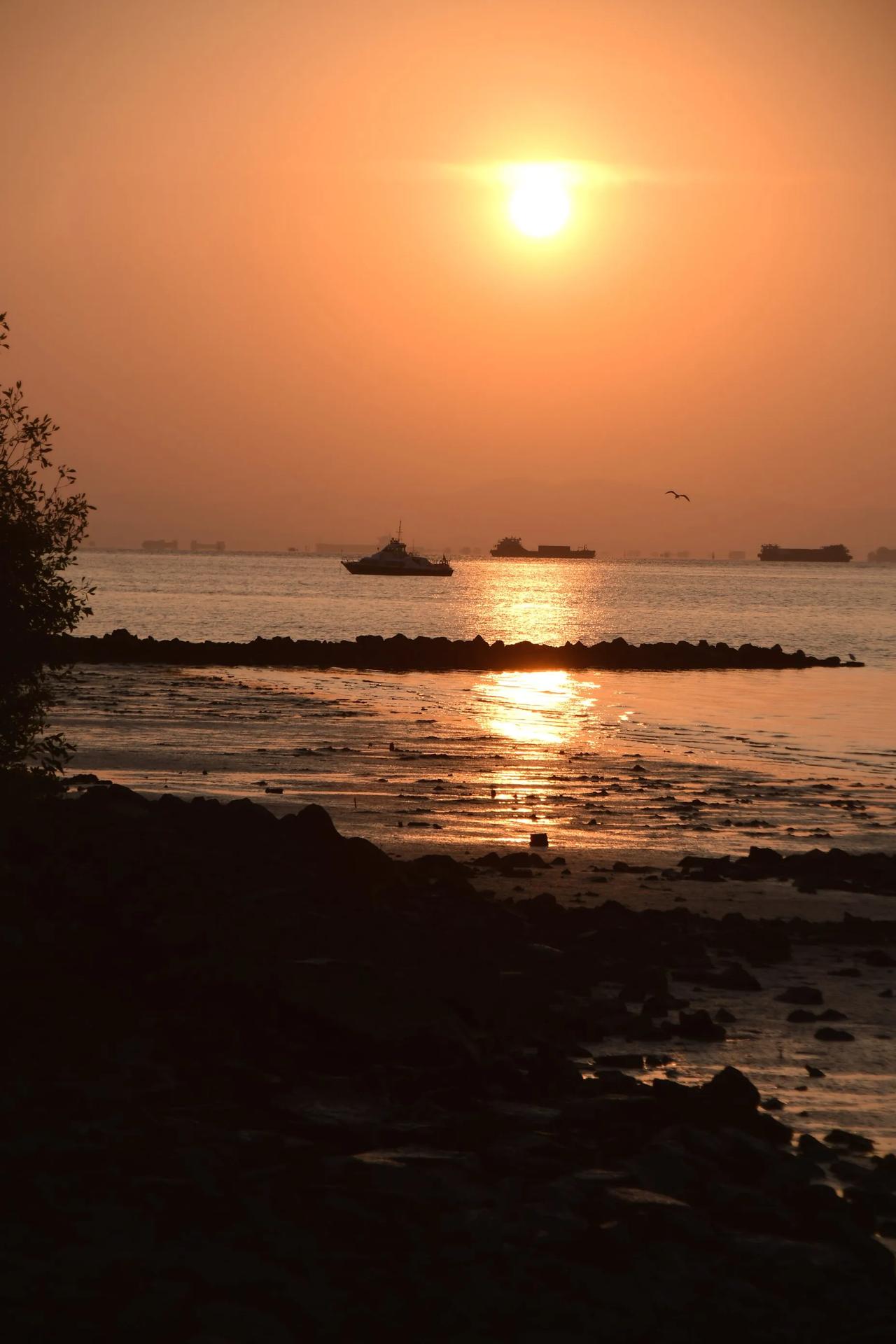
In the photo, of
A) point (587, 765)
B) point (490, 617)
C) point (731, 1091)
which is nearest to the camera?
point (731, 1091)

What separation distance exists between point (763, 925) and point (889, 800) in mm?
12276

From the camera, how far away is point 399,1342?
22.9 feet

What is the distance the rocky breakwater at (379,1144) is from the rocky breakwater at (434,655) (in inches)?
2085

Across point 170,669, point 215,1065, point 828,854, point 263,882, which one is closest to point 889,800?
point 828,854

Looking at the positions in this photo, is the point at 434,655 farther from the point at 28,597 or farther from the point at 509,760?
the point at 28,597

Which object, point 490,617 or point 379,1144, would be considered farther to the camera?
point 490,617

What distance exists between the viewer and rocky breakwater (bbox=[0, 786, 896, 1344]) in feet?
24.0

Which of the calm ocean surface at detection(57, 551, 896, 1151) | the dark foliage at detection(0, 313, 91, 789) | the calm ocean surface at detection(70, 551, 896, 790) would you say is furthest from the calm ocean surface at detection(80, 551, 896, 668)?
the dark foliage at detection(0, 313, 91, 789)

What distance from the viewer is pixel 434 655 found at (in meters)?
73.3

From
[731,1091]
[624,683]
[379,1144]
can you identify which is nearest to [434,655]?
[624,683]

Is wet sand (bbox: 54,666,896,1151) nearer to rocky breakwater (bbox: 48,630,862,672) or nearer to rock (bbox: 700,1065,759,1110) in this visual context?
rock (bbox: 700,1065,759,1110)

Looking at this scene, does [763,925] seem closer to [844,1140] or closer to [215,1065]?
[844,1140]

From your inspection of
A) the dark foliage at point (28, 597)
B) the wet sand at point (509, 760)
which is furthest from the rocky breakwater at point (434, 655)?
the dark foliage at point (28, 597)

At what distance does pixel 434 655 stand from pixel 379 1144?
211 ft
